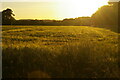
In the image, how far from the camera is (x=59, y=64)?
7.61 meters

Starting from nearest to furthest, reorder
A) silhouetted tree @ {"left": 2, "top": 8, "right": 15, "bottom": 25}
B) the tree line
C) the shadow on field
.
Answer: the shadow on field < the tree line < silhouetted tree @ {"left": 2, "top": 8, "right": 15, "bottom": 25}

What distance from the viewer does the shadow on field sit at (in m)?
7.09

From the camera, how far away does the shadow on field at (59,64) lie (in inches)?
279

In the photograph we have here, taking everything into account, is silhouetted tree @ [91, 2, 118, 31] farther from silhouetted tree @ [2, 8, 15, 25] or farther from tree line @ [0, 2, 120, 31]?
silhouetted tree @ [2, 8, 15, 25]

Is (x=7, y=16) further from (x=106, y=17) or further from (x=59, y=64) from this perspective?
(x=59, y=64)

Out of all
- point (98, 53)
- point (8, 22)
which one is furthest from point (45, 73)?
point (8, 22)

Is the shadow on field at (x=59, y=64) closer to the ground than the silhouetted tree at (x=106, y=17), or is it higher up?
closer to the ground

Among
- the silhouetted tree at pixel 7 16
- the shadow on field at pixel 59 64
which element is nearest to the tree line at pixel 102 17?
the silhouetted tree at pixel 7 16

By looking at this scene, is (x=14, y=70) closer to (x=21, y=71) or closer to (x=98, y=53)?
(x=21, y=71)

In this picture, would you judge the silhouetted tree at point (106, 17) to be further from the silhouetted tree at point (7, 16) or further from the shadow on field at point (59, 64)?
the shadow on field at point (59, 64)

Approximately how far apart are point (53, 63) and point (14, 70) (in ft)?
4.54

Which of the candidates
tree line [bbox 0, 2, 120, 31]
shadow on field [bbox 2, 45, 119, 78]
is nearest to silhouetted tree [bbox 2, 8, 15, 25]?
tree line [bbox 0, 2, 120, 31]

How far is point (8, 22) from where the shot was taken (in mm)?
67188

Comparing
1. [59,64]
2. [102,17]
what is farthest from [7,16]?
[59,64]
